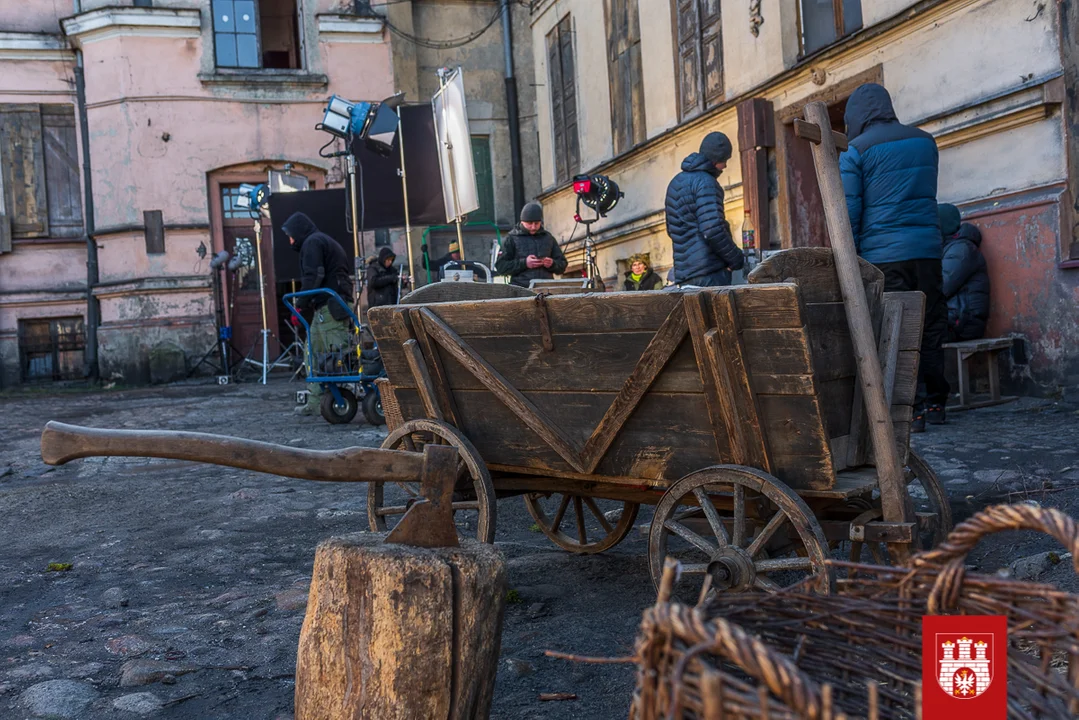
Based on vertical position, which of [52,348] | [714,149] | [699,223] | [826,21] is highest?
[826,21]

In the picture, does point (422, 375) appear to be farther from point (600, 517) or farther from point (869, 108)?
point (869, 108)

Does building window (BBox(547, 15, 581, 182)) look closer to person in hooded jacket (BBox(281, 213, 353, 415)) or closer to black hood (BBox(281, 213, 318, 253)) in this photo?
black hood (BBox(281, 213, 318, 253))

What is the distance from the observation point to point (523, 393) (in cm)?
358

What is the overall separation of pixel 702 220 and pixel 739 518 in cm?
352

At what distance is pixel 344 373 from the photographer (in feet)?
29.7

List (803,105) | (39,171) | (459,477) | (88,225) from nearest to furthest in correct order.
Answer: (459,477)
(803,105)
(88,225)
(39,171)

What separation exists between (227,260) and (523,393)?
48.7 feet

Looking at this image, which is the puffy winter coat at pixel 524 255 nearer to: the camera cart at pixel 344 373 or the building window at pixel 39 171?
the camera cart at pixel 344 373

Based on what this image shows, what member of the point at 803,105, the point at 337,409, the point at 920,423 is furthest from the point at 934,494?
the point at 337,409

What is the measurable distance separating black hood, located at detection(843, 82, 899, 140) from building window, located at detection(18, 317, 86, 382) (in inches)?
630

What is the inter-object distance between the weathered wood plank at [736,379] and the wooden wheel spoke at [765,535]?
5.6 inches

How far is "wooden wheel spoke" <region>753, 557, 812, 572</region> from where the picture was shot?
2.82m

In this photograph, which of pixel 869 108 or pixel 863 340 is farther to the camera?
pixel 869 108

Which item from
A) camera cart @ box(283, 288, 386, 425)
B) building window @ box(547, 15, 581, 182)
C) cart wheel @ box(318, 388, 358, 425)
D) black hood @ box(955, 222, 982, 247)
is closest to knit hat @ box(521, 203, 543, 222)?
camera cart @ box(283, 288, 386, 425)
